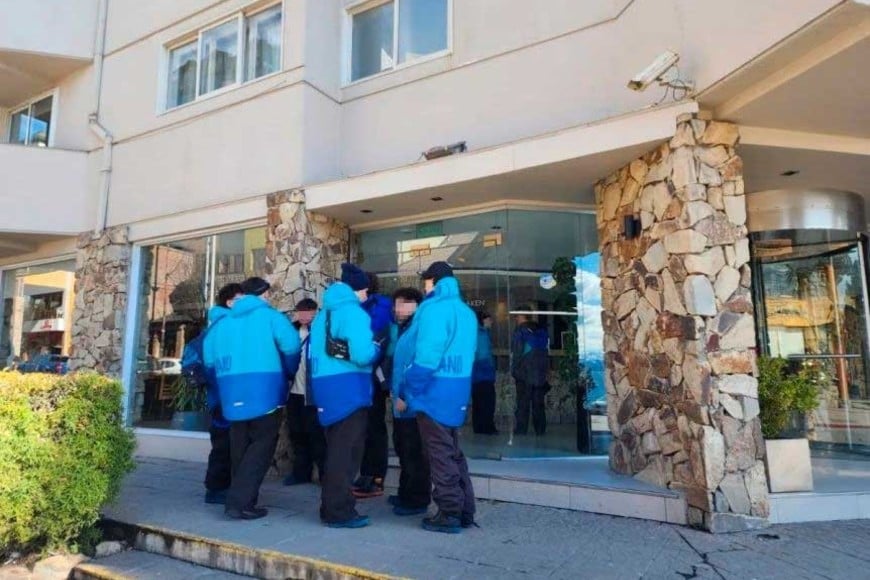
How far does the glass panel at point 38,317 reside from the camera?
930cm

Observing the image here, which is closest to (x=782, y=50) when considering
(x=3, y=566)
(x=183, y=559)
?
(x=183, y=559)

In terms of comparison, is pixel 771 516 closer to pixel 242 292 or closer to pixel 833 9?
pixel 833 9

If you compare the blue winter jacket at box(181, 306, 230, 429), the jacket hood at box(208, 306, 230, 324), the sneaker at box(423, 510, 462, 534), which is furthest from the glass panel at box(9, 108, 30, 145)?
the sneaker at box(423, 510, 462, 534)

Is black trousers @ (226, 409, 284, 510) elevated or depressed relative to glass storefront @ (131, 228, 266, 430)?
depressed

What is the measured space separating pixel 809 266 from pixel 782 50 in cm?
428

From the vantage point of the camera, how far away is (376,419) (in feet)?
17.7

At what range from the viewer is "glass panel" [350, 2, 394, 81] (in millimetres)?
7422

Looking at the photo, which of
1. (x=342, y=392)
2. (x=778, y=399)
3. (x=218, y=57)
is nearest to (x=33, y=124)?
(x=218, y=57)

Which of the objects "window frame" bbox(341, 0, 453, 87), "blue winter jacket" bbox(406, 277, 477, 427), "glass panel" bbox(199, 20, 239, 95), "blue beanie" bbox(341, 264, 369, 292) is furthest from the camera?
"glass panel" bbox(199, 20, 239, 95)

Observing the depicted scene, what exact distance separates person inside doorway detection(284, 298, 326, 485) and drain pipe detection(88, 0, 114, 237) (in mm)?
4438

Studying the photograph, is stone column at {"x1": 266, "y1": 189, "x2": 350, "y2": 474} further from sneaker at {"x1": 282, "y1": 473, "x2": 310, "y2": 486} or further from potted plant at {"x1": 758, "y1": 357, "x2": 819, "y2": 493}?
potted plant at {"x1": 758, "y1": 357, "x2": 819, "y2": 493}

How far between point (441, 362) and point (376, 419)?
147 centimetres

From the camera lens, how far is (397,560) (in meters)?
3.74

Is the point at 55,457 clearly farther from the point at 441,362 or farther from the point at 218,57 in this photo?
the point at 218,57
